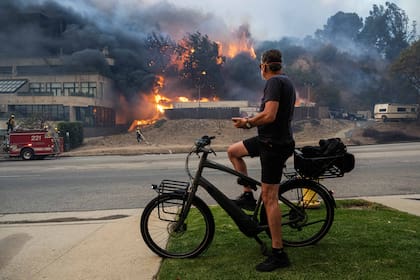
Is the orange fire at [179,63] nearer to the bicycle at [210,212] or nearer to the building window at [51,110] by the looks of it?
the building window at [51,110]

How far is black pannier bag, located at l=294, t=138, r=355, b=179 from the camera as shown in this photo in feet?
13.3

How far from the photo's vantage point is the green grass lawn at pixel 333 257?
137 inches

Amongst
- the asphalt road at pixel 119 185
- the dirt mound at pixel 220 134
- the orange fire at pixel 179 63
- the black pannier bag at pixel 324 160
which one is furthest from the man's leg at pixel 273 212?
the orange fire at pixel 179 63

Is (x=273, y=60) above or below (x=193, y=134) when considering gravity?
above

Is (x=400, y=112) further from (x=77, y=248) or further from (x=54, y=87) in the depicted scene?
(x=77, y=248)

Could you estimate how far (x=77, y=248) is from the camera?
15.7ft

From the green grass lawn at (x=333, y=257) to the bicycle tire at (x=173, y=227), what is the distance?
0.16 m

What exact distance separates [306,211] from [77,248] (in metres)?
2.72

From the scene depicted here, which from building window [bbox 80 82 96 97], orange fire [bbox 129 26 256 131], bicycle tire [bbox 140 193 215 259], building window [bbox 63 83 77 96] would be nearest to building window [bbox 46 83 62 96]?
building window [bbox 63 83 77 96]

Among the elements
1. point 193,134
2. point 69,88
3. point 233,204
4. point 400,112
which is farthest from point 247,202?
point 69,88

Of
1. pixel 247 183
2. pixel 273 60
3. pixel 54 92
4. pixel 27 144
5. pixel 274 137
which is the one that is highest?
pixel 54 92

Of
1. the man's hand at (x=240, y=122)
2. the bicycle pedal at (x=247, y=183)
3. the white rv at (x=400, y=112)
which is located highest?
the white rv at (x=400, y=112)

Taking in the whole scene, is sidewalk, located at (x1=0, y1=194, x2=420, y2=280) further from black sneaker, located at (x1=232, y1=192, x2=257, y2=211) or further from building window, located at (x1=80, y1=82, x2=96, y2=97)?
building window, located at (x1=80, y1=82, x2=96, y2=97)

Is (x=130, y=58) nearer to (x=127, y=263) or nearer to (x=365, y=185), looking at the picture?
(x=365, y=185)
